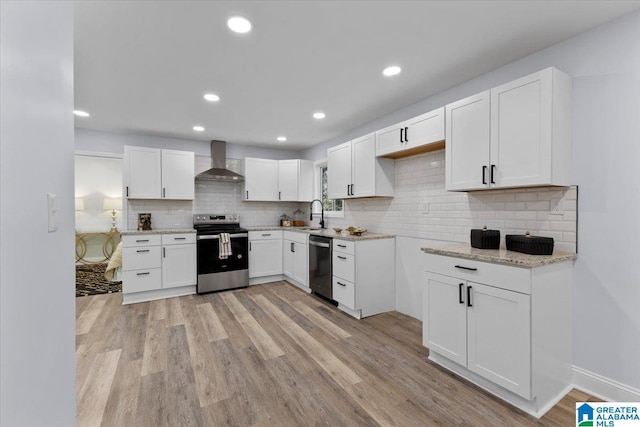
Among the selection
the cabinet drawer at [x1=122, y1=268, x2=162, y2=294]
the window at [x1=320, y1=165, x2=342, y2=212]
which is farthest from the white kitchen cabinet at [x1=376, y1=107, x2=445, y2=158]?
the cabinet drawer at [x1=122, y1=268, x2=162, y2=294]

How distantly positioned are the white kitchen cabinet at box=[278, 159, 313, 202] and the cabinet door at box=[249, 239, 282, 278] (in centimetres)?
88

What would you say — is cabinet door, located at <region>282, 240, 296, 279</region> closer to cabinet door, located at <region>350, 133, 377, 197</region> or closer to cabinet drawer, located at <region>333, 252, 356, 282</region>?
cabinet drawer, located at <region>333, 252, 356, 282</region>

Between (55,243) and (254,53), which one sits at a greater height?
(254,53)

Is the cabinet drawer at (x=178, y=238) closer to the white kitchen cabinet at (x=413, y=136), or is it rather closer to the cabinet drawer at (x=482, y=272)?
the white kitchen cabinet at (x=413, y=136)

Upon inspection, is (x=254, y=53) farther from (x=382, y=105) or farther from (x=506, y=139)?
(x=506, y=139)

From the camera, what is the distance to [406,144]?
2.99m

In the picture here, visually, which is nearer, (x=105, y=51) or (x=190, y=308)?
(x=105, y=51)

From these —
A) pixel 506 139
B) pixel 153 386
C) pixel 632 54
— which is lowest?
pixel 153 386

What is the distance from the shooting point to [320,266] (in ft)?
12.7

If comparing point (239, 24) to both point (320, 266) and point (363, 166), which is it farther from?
point (320, 266)

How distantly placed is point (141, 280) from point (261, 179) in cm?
240

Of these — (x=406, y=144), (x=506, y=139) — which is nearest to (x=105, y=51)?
(x=406, y=144)

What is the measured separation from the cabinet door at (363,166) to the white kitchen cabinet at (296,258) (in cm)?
117

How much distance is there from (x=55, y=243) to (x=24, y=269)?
1.10 ft
